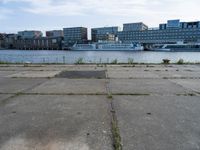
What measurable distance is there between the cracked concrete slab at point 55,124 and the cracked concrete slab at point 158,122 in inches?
12.7

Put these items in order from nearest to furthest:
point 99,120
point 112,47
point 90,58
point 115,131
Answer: point 115,131, point 99,120, point 90,58, point 112,47

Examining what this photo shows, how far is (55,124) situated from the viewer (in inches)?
135

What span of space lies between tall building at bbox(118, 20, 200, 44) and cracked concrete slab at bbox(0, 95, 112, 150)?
346ft

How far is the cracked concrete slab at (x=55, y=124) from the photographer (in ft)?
8.90

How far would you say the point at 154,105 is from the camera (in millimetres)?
4582

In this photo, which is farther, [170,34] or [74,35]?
[74,35]

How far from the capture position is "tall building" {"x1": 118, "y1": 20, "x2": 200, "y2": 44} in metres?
102

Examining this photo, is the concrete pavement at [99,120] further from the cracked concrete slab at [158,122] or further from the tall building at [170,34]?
the tall building at [170,34]

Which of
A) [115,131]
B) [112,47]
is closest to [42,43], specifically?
[112,47]

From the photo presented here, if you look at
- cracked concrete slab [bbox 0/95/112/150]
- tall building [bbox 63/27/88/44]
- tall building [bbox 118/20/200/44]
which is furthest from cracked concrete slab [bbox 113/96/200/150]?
tall building [bbox 63/27/88/44]

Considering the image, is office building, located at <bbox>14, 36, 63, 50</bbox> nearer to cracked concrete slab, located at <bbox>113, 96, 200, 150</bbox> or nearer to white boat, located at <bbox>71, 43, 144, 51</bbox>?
white boat, located at <bbox>71, 43, 144, 51</bbox>

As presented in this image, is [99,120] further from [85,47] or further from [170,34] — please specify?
[170,34]

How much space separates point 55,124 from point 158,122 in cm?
176

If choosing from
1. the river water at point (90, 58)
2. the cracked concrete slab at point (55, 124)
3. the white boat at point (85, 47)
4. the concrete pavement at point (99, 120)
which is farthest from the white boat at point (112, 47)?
the cracked concrete slab at point (55, 124)
